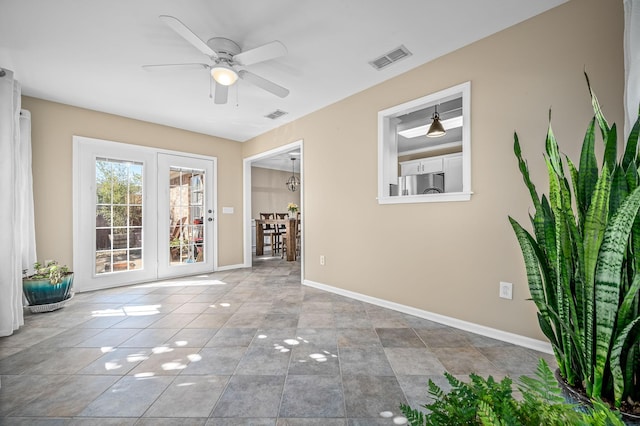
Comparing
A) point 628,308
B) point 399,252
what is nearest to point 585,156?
point 628,308

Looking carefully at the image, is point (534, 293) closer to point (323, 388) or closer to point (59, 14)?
point (323, 388)

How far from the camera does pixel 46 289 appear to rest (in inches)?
110

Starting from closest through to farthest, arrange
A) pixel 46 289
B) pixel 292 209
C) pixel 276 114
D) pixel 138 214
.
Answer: pixel 46 289 → pixel 276 114 → pixel 138 214 → pixel 292 209

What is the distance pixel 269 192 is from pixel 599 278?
759 centimetres

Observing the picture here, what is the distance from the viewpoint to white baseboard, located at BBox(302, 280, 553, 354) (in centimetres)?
195

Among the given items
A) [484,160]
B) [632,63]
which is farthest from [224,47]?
[632,63]

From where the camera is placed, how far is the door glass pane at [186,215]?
14.4ft

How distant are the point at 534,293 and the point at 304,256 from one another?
9.93 feet

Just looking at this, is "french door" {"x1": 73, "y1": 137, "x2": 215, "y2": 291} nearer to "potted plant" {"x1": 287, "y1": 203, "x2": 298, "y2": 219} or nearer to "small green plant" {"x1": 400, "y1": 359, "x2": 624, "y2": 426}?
"potted plant" {"x1": 287, "y1": 203, "x2": 298, "y2": 219}

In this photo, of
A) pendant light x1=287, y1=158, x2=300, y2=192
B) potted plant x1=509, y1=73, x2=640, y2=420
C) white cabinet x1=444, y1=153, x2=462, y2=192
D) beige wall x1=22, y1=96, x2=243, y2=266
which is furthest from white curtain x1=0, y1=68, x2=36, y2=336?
white cabinet x1=444, y1=153, x2=462, y2=192

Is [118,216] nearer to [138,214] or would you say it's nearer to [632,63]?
[138,214]

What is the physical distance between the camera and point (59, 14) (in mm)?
1952

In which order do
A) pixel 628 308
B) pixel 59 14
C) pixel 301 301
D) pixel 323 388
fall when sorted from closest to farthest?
pixel 628 308 < pixel 323 388 < pixel 59 14 < pixel 301 301

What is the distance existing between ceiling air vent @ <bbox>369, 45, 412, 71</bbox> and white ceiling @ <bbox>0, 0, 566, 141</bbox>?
2.4 inches
